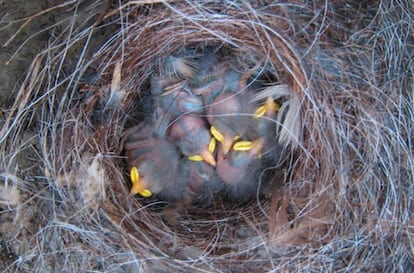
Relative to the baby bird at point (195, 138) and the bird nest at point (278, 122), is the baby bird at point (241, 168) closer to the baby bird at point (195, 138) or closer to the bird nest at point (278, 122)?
the baby bird at point (195, 138)

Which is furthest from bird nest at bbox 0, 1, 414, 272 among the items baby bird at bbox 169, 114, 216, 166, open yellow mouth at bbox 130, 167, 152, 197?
baby bird at bbox 169, 114, 216, 166

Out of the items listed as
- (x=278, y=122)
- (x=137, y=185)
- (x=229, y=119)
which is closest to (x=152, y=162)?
(x=137, y=185)

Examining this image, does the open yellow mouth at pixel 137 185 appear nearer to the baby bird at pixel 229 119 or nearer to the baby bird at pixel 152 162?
the baby bird at pixel 152 162

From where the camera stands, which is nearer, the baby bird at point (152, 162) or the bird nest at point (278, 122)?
the bird nest at point (278, 122)

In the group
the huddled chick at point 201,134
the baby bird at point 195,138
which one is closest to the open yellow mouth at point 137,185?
the huddled chick at point 201,134

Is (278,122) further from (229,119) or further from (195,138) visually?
(195,138)

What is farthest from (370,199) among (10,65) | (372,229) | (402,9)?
(10,65)

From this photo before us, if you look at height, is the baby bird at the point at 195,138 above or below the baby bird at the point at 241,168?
above
